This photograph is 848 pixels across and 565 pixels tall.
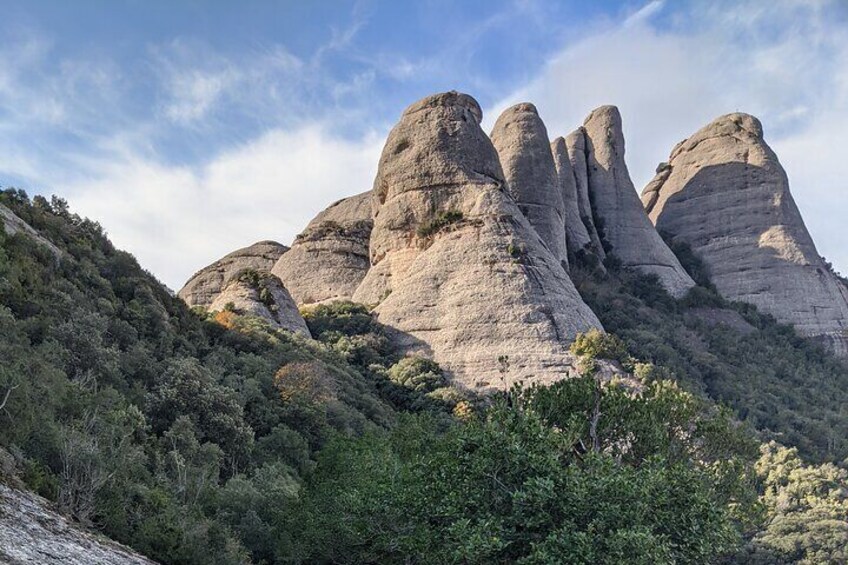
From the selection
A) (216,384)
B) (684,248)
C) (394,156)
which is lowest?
(216,384)

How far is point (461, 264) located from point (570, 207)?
2499 centimetres

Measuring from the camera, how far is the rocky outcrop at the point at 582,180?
65.9 metres

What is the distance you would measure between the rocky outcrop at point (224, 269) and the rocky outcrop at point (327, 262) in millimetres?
3157

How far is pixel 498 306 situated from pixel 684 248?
37.5 metres

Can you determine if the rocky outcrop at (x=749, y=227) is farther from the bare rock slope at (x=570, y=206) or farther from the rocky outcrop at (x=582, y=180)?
the bare rock slope at (x=570, y=206)

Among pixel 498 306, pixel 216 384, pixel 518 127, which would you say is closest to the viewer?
pixel 216 384

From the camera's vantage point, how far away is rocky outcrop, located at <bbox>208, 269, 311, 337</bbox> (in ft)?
135

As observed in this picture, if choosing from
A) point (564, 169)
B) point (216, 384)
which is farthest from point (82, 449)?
point (564, 169)

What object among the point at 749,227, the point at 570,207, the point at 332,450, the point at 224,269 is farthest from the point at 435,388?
the point at 749,227

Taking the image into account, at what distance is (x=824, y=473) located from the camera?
117 feet

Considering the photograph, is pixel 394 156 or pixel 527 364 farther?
pixel 394 156

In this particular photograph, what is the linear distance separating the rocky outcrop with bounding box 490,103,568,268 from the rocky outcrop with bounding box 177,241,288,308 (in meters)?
20.8

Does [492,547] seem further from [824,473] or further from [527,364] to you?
[824,473]

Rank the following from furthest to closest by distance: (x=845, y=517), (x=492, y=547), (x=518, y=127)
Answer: (x=518, y=127)
(x=845, y=517)
(x=492, y=547)
